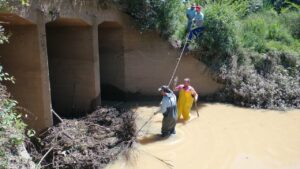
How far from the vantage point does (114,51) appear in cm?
1381

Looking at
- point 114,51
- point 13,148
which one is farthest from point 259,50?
point 13,148

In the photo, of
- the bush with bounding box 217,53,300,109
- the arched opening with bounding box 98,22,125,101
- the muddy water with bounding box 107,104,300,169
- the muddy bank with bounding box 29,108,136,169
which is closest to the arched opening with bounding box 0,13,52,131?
the muddy bank with bounding box 29,108,136,169

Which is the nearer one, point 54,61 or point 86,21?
point 86,21

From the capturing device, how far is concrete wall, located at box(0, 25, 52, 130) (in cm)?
855

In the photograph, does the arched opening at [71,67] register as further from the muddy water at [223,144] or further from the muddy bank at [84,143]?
the muddy water at [223,144]

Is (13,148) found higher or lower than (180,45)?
lower

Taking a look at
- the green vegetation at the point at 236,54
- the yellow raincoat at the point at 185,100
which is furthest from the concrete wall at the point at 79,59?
the yellow raincoat at the point at 185,100

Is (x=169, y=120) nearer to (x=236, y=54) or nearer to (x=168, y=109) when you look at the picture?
(x=168, y=109)

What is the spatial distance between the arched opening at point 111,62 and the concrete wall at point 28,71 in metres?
5.16

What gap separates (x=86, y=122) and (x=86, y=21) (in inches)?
119

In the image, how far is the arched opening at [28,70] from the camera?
8.53 m

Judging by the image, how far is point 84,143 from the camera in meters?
8.62

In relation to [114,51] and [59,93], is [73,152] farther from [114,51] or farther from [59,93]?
[114,51]

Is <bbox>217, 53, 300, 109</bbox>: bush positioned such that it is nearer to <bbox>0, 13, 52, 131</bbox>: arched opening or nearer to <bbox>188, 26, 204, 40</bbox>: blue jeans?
<bbox>188, 26, 204, 40</bbox>: blue jeans
